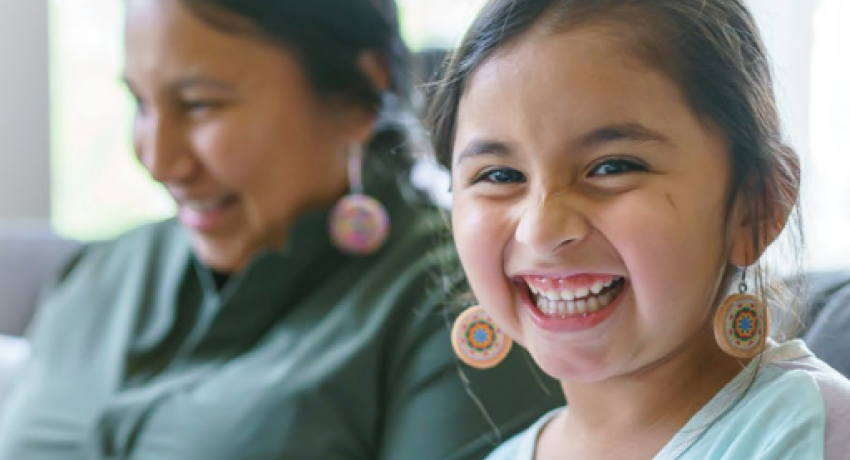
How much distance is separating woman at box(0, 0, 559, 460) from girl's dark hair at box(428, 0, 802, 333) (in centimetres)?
47

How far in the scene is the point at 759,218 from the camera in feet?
2.74

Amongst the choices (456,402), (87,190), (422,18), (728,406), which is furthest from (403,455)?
(87,190)

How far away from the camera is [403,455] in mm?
1250

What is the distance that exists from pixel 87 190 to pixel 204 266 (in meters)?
1.57

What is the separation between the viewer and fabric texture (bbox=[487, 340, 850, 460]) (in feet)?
2.45

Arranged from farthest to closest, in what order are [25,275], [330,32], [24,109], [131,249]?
[24,109] → [25,275] → [131,249] → [330,32]

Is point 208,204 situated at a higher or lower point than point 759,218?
lower

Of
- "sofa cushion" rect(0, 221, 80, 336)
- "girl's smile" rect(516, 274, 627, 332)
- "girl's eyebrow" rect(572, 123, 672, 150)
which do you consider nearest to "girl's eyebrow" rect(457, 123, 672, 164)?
"girl's eyebrow" rect(572, 123, 672, 150)

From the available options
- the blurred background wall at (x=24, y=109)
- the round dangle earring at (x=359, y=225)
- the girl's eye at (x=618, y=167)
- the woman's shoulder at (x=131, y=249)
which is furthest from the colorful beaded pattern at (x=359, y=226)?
the blurred background wall at (x=24, y=109)

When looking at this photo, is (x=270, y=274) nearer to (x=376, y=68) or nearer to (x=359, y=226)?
(x=359, y=226)

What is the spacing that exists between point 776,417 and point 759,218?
6.3 inches

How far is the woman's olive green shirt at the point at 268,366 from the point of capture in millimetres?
1259

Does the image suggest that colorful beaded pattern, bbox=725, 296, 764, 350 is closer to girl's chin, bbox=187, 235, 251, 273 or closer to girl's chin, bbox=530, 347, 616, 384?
girl's chin, bbox=530, 347, 616, 384

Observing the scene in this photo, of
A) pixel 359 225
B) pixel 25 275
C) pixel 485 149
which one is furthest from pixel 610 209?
pixel 25 275
